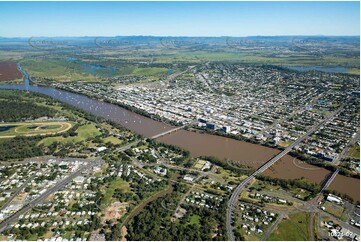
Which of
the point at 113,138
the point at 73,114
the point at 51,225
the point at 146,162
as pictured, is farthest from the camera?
the point at 73,114

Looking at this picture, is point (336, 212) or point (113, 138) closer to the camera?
point (336, 212)

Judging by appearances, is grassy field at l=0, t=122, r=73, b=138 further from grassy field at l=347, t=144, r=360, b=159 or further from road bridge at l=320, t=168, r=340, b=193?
grassy field at l=347, t=144, r=360, b=159

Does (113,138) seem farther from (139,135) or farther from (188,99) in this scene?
(188,99)

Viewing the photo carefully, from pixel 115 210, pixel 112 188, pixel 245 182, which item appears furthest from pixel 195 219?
pixel 112 188

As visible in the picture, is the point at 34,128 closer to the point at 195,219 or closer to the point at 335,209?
the point at 195,219

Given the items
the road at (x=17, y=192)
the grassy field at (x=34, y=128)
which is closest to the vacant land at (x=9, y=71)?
the grassy field at (x=34, y=128)

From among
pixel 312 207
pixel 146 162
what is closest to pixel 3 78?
pixel 146 162

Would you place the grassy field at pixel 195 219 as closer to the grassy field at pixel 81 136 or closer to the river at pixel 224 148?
the river at pixel 224 148
